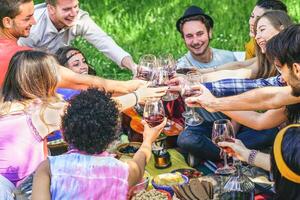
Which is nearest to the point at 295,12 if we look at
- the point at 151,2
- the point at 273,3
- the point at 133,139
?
the point at 151,2

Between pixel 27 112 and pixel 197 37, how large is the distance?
7.31 feet

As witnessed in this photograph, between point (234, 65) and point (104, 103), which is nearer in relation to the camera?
point (104, 103)

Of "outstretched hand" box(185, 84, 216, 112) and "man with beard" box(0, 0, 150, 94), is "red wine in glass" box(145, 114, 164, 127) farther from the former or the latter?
"man with beard" box(0, 0, 150, 94)

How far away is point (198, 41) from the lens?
5359mm

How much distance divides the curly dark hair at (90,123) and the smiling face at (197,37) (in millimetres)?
2585

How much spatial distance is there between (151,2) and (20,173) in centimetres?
531

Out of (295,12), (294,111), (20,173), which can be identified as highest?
(295,12)

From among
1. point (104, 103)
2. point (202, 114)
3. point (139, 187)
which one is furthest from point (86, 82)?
point (104, 103)

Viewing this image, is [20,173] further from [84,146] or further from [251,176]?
[251,176]

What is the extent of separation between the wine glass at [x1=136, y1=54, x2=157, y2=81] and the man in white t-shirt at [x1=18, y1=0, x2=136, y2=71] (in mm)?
1014

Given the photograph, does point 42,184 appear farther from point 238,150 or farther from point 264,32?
point 264,32

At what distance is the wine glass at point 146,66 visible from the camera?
14.1 feet

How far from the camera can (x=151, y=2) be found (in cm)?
854

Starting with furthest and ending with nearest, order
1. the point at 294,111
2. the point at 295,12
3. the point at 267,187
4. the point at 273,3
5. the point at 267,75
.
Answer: the point at 295,12
the point at 273,3
the point at 267,75
the point at 267,187
the point at 294,111
